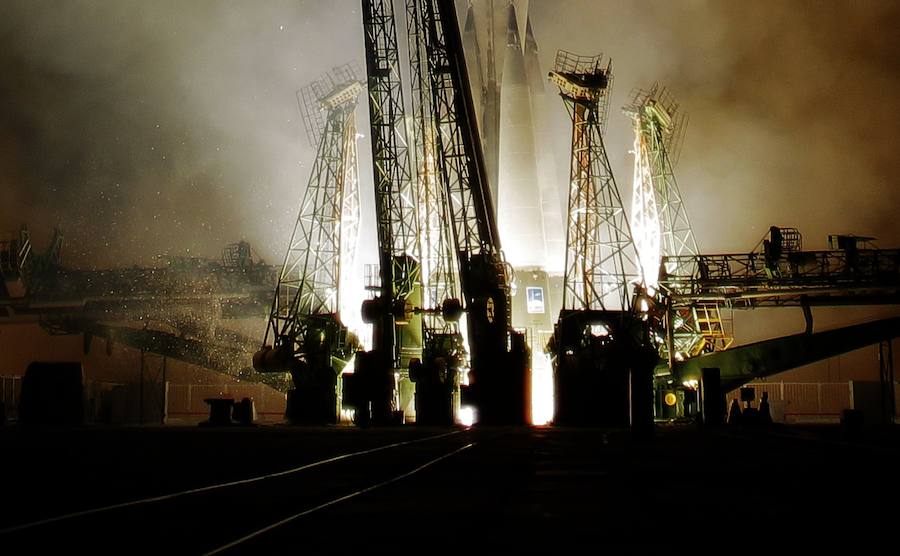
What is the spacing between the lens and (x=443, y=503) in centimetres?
923

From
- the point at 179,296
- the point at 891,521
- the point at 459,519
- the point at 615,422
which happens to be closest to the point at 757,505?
the point at 891,521

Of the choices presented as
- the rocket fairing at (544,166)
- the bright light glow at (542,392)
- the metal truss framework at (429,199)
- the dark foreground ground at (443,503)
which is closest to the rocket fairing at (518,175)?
the rocket fairing at (544,166)

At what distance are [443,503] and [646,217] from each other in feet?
189

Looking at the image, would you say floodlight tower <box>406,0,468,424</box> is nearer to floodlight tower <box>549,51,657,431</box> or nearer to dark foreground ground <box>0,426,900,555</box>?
floodlight tower <box>549,51,657,431</box>

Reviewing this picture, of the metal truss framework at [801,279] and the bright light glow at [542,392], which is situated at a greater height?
the metal truss framework at [801,279]

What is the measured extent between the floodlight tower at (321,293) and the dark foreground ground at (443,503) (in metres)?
40.3

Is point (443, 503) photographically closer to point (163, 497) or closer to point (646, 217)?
point (163, 497)

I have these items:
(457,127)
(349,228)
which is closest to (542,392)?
(349,228)

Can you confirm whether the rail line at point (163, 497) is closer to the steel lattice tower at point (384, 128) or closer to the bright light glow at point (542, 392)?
A: the steel lattice tower at point (384, 128)

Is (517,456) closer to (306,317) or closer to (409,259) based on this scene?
(409,259)

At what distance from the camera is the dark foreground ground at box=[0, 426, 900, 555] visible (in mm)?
6637

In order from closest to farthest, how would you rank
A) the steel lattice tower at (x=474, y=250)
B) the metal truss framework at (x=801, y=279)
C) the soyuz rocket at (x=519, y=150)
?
the metal truss framework at (x=801, y=279), the steel lattice tower at (x=474, y=250), the soyuz rocket at (x=519, y=150)

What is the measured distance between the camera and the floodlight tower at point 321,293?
58.1m

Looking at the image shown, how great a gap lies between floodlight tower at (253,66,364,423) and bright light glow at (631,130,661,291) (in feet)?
64.7
